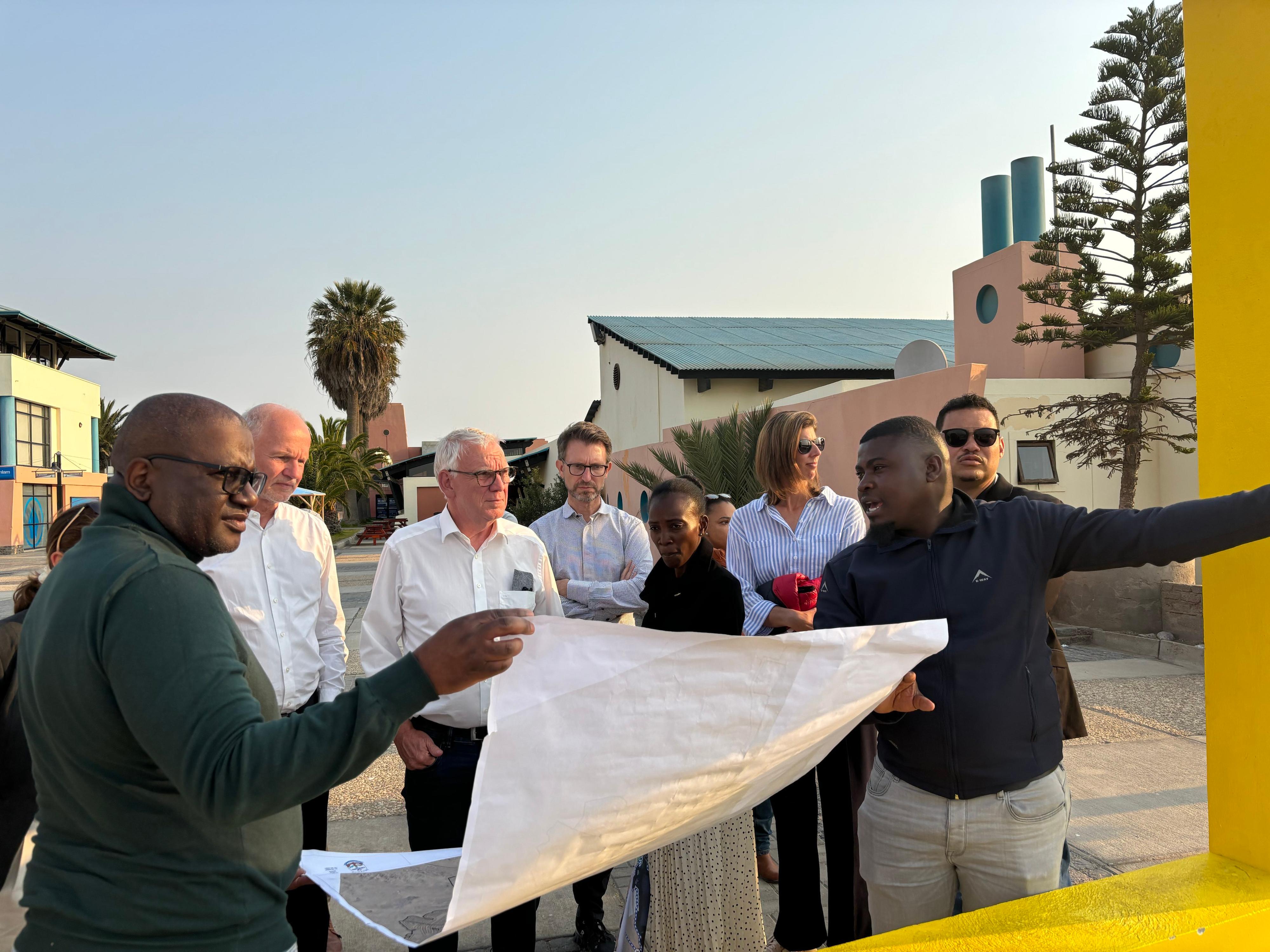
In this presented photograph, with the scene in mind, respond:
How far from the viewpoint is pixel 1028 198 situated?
15.8 m

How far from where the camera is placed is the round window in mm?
15242

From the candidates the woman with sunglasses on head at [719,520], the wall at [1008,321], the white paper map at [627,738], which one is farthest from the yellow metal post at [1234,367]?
the wall at [1008,321]

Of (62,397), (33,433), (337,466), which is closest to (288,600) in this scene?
(337,466)

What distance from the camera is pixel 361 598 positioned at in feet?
49.0

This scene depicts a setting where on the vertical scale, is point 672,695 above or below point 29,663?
below

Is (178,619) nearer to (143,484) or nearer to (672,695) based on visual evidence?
(143,484)

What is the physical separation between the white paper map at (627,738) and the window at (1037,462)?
36.3 feet

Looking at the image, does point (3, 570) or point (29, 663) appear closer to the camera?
point (29, 663)

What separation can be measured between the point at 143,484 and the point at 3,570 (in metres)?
27.6

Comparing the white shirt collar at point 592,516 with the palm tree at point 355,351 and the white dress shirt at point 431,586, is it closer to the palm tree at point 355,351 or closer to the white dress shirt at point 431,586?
the white dress shirt at point 431,586

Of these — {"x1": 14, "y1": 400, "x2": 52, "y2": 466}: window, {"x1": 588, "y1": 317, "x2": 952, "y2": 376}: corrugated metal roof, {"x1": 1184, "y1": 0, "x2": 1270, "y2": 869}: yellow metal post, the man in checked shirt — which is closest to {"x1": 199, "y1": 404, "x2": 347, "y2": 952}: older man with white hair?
the man in checked shirt

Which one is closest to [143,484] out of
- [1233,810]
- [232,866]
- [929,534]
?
[232,866]

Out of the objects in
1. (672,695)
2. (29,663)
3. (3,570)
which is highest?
(29,663)

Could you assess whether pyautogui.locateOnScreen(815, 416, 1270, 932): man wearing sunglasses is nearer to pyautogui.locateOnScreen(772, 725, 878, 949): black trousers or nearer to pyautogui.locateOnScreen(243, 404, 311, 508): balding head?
pyautogui.locateOnScreen(772, 725, 878, 949): black trousers
